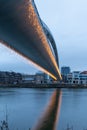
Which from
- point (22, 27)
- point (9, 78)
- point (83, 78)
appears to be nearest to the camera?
point (22, 27)

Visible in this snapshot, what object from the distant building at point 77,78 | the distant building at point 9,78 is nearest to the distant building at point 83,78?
the distant building at point 77,78

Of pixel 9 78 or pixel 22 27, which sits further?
pixel 9 78

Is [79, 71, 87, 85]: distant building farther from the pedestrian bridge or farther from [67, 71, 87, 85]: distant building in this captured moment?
the pedestrian bridge

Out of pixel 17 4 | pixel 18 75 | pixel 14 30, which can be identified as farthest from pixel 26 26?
pixel 18 75

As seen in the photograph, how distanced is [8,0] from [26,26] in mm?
2741

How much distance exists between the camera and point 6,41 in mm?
11414

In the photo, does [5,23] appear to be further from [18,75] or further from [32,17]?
[18,75]

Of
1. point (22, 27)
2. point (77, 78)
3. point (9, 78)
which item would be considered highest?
point (77, 78)

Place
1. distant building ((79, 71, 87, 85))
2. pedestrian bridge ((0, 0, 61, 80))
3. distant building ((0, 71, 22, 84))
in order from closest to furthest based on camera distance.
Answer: pedestrian bridge ((0, 0, 61, 80)), distant building ((0, 71, 22, 84)), distant building ((79, 71, 87, 85))

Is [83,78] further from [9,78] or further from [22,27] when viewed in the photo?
[22,27]

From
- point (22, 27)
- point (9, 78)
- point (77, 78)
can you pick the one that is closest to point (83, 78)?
point (77, 78)

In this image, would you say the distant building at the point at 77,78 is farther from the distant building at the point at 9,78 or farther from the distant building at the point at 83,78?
the distant building at the point at 9,78

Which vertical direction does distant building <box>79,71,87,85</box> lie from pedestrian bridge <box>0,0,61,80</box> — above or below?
above

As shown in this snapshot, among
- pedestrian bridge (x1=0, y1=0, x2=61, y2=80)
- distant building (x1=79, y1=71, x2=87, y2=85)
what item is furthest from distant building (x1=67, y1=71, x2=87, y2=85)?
pedestrian bridge (x1=0, y1=0, x2=61, y2=80)
